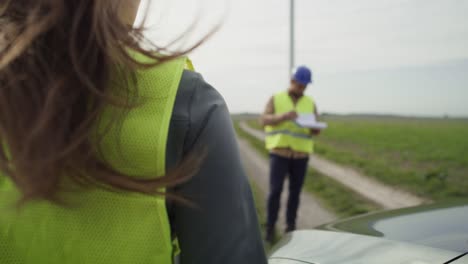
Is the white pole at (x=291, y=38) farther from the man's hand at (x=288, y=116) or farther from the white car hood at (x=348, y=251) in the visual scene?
the white car hood at (x=348, y=251)

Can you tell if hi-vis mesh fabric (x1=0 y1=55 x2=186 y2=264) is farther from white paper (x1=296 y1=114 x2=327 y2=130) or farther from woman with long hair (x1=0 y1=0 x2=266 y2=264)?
white paper (x1=296 y1=114 x2=327 y2=130)

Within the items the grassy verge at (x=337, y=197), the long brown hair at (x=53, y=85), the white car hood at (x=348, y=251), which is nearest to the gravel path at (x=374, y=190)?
the grassy verge at (x=337, y=197)

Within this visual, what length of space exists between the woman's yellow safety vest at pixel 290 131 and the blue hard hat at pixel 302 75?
0.22 m

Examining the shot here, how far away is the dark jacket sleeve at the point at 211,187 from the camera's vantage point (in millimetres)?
778

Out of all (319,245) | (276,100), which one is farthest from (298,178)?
(319,245)

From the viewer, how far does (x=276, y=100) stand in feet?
17.0

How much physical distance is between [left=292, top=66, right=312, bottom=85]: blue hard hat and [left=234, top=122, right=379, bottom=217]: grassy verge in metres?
2.87

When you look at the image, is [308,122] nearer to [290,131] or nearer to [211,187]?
[290,131]

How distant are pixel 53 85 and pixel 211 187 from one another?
11.6 inches

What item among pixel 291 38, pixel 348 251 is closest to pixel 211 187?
pixel 348 251

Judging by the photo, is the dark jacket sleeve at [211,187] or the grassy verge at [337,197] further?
the grassy verge at [337,197]

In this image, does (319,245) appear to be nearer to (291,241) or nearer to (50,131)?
(291,241)

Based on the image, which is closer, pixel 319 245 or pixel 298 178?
pixel 319 245

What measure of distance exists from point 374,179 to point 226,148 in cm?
1146
